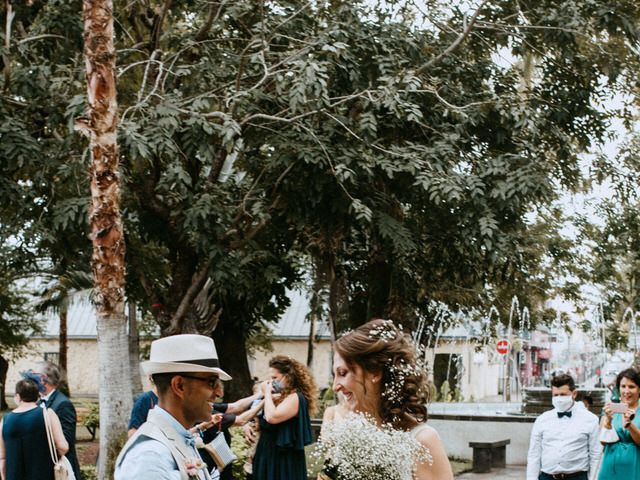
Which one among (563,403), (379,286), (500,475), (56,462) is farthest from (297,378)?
(379,286)

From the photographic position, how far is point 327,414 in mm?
5453

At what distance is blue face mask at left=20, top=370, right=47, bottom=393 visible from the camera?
8227 mm

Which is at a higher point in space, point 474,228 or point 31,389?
point 474,228

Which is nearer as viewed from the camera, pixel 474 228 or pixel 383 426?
pixel 383 426

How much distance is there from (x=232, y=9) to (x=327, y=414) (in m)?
12.3

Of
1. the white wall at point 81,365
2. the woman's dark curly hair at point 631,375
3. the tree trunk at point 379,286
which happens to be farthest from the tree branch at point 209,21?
the white wall at point 81,365

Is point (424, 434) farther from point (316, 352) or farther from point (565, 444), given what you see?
point (316, 352)

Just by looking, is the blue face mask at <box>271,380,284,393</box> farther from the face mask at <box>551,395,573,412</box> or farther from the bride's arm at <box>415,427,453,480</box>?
the bride's arm at <box>415,427,453,480</box>

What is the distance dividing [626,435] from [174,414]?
5708 mm

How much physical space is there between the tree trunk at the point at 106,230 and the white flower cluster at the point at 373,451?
24.2ft

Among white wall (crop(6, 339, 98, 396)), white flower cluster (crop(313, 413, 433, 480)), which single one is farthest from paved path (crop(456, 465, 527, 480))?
white wall (crop(6, 339, 98, 396))

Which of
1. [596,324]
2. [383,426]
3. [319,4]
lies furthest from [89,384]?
[383,426]

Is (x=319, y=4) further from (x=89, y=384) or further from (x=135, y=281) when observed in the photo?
(x=89, y=384)

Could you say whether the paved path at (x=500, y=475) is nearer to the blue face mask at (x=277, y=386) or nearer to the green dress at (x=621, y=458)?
the blue face mask at (x=277, y=386)
